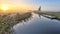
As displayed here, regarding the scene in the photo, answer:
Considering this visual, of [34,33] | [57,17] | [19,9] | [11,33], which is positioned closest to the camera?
[11,33]

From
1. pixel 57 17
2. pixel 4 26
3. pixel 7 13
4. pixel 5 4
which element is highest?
pixel 5 4

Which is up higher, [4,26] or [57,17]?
[4,26]

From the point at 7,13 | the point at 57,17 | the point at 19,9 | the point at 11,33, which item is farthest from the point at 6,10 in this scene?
the point at 57,17

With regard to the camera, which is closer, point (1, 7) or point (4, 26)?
point (4, 26)

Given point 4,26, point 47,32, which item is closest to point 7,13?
point 4,26

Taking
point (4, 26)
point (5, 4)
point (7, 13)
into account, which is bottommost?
point (4, 26)

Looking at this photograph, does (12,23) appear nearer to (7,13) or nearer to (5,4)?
(7,13)

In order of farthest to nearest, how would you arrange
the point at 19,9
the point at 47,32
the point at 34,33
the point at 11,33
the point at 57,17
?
the point at 57,17, the point at 19,9, the point at 47,32, the point at 34,33, the point at 11,33

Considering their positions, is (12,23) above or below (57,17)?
above

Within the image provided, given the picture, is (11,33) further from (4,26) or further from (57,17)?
(57,17)
